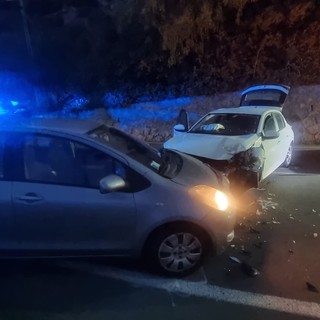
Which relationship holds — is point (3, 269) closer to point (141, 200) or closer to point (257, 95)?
point (141, 200)

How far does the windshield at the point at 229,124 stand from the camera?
7.71 meters

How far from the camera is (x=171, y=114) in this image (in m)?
13.3

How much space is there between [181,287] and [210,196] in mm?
940

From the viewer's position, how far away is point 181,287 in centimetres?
409

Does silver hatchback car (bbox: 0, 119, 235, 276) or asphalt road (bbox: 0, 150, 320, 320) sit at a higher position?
silver hatchback car (bbox: 0, 119, 235, 276)

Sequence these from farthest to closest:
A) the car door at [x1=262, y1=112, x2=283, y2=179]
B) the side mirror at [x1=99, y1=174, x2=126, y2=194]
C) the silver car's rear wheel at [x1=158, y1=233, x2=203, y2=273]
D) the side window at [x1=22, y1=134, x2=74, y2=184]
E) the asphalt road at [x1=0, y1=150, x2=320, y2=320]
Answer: the car door at [x1=262, y1=112, x2=283, y2=179]
the silver car's rear wheel at [x1=158, y1=233, x2=203, y2=273]
the side window at [x1=22, y1=134, x2=74, y2=184]
the side mirror at [x1=99, y1=174, x2=126, y2=194]
the asphalt road at [x1=0, y1=150, x2=320, y2=320]

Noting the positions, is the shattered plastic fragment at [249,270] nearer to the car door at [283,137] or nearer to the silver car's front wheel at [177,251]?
the silver car's front wheel at [177,251]

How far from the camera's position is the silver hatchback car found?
3.88 metres

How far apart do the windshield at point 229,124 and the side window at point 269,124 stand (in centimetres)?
20

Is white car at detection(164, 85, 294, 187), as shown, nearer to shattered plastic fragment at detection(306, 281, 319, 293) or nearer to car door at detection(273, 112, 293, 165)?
car door at detection(273, 112, 293, 165)

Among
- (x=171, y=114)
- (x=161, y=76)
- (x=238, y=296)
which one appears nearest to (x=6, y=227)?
(x=238, y=296)

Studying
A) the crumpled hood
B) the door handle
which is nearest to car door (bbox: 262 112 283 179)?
the crumpled hood

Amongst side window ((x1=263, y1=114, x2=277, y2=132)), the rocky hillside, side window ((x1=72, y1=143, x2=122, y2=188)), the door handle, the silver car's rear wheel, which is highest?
the rocky hillside

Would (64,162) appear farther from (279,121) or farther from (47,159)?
(279,121)
